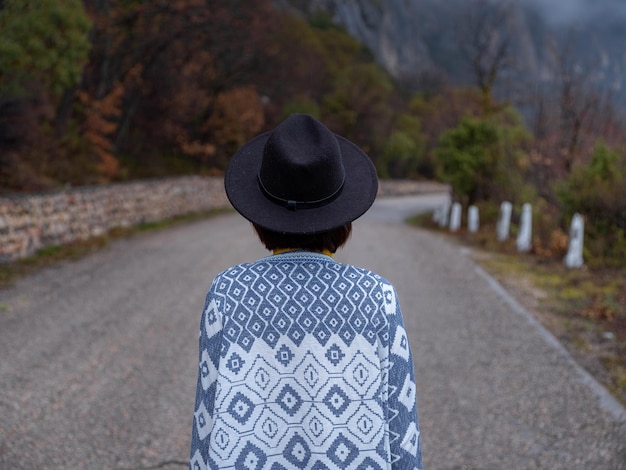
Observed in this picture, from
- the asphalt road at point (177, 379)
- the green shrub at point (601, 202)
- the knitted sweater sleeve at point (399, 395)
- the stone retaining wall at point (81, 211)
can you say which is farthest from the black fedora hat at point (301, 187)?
the green shrub at point (601, 202)

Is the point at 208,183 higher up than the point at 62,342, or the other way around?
the point at 62,342

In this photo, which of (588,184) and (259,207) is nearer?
(259,207)

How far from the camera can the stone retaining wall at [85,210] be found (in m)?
11.4

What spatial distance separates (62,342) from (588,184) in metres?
9.79

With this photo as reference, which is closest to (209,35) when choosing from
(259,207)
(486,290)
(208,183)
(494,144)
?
(208,183)

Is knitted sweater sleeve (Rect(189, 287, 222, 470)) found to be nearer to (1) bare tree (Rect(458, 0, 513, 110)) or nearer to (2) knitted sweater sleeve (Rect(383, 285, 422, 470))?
(2) knitted sweater sleeve (Rect(383, 285, 422, 470))

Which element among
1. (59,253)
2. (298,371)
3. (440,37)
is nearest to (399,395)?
(298,371)

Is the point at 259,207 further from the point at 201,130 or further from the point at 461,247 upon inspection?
the point at 201,130

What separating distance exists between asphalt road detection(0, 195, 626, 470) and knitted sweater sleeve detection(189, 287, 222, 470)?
229 centimetres

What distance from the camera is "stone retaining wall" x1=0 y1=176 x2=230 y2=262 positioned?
11344mm

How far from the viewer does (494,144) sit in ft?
68.8

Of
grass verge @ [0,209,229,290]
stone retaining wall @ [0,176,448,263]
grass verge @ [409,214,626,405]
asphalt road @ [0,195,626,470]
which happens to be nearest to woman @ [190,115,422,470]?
asphalt road @ [0,195,626,470]

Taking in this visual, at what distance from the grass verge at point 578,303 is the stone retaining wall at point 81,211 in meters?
7.51

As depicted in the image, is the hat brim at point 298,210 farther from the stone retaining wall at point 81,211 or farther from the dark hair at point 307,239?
the stone retaining wall at point 81,211
